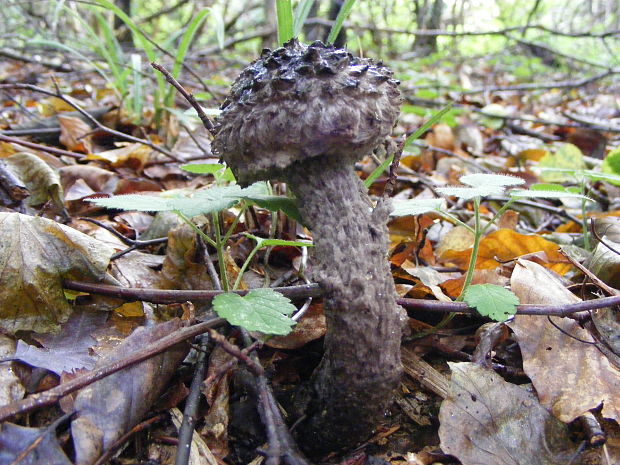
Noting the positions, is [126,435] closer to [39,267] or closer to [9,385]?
[9,385]

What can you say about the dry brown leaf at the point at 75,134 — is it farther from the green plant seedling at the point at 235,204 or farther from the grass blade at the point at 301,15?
the green plant seedling at the point at 235,204

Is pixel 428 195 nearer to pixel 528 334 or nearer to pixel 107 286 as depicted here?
pixel 528 334

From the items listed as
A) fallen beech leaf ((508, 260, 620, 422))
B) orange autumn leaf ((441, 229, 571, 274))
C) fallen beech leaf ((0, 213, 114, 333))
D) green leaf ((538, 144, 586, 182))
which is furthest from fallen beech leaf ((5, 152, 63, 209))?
green leaf ((538, 144, 586, 182))

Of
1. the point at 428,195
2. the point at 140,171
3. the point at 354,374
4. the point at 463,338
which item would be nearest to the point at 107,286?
the point at 354,374

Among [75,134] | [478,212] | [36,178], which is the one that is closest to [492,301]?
[478,212]

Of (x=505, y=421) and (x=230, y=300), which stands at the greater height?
(x=230, y=300)

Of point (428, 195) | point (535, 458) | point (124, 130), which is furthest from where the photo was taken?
point (124, 130)

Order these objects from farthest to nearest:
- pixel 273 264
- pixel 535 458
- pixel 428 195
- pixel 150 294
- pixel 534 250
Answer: pixel 428 195 → pixel 534 250 → pixel 273 264 → pixel 150 294 → pixel 535 458
